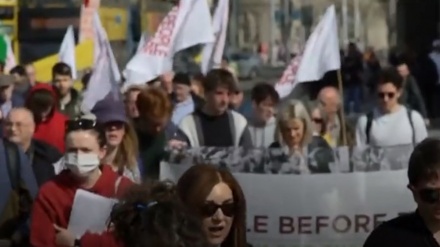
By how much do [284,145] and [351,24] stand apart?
4485cm

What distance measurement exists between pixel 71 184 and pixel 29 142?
89.0 inches

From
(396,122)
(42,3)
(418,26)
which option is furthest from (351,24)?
(396,122)

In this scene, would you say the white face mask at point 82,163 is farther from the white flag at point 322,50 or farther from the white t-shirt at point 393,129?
the white flag at point 322,50

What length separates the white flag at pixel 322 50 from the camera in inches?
445

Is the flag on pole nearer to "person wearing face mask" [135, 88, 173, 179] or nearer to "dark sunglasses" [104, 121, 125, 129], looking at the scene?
"person wearing face mask" [135, 88, 173, 179]

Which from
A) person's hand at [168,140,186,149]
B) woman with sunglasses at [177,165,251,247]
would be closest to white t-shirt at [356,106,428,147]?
person's hand at [168,140,186,149]

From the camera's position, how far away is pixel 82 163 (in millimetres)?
6012

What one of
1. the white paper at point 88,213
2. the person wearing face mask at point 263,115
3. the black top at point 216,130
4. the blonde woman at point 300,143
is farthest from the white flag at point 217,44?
the white paper at point 88,213

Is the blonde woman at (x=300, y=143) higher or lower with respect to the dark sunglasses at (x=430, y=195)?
lower

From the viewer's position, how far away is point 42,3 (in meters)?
30.3

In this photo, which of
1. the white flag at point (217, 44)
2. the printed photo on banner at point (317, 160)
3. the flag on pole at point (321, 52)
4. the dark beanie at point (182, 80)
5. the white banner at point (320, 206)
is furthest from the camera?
the white flag at point (217, 44)

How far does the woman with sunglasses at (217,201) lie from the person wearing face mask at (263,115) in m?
4.64

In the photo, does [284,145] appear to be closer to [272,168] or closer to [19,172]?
[272,168]

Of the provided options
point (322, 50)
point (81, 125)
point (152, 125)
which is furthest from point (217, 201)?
point (322, 50)
